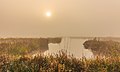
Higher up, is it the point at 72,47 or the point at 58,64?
the point at 72,47

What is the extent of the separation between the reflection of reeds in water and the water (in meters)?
0.10

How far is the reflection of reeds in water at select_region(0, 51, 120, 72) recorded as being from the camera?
2683 millimetres

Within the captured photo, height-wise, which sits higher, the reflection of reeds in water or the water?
the water

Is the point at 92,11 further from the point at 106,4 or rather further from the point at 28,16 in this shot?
the point at 28,16

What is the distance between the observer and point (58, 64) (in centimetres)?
273

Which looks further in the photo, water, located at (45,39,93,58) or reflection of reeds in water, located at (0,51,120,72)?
water, located at (45,39,93,58)

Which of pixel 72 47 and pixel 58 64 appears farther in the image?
pixel 72 47

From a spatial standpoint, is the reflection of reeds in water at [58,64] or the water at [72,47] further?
the water at [72,47]

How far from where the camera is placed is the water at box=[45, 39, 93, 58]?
2.90 meters

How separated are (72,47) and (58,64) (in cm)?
34

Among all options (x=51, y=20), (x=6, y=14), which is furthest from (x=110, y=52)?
(x=6, y=14)

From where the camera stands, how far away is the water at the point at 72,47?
2896 mm

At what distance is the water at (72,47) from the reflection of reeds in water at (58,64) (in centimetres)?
10

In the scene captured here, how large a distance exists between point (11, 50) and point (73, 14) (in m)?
0.95
